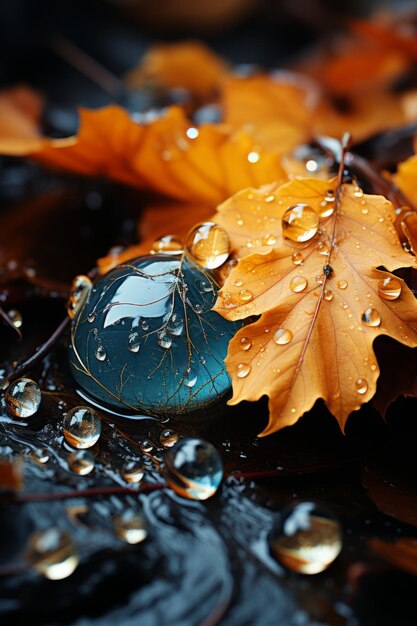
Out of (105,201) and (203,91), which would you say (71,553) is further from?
(203,91)

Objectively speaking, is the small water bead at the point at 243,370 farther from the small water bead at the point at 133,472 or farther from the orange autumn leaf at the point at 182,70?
the orange autumn leaf at the point at 182,70

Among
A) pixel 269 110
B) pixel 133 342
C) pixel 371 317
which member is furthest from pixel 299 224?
pixel 269 110

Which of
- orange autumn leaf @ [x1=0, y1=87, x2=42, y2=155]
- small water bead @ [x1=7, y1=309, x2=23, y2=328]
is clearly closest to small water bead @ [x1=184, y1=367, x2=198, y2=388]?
small water bead @ [x1=7, y1=309, x2=23, y2=328]

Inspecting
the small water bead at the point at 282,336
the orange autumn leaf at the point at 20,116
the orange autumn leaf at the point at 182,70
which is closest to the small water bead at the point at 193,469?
the small water bead at the point at 282,336

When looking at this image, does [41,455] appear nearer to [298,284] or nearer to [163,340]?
[163,340]

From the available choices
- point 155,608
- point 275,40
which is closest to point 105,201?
point 155,608

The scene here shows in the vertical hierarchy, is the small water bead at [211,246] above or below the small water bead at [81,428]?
above

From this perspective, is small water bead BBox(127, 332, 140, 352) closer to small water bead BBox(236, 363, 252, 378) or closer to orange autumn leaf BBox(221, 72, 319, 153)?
small water bead BBox(236, 363, 252, 378)
